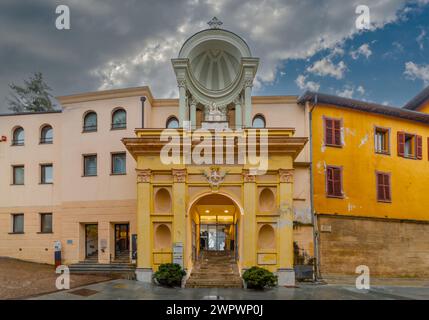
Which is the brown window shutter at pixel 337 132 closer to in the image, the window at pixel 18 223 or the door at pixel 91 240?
the door at pixel 91 240

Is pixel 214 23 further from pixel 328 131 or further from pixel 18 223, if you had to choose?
pixel 18 223

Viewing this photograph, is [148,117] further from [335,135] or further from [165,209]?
[335,135]

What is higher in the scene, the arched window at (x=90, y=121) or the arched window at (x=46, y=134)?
the arched window at (x=90, y=121)

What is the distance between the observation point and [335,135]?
2292 cm

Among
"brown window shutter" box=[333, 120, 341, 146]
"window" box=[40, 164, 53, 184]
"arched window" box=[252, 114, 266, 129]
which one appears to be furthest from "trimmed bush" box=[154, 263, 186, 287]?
"window" box=[40, 164, 53, 184]

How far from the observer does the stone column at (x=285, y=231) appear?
1756 centimetres

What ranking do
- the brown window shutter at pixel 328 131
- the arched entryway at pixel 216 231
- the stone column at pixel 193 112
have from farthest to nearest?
the arched entryway at pixel 216 231
the stone column at pixel 193 112
the brown window shutter at pixel 328 131

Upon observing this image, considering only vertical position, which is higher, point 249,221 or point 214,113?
point 214,113

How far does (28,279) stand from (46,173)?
30.1 feet

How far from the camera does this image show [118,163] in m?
24.1

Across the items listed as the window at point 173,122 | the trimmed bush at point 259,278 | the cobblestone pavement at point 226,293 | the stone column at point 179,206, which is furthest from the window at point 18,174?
the trimmed bush at point 259,278

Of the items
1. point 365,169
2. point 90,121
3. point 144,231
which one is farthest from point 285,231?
point 90,121

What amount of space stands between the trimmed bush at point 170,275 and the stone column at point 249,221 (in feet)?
10.1
